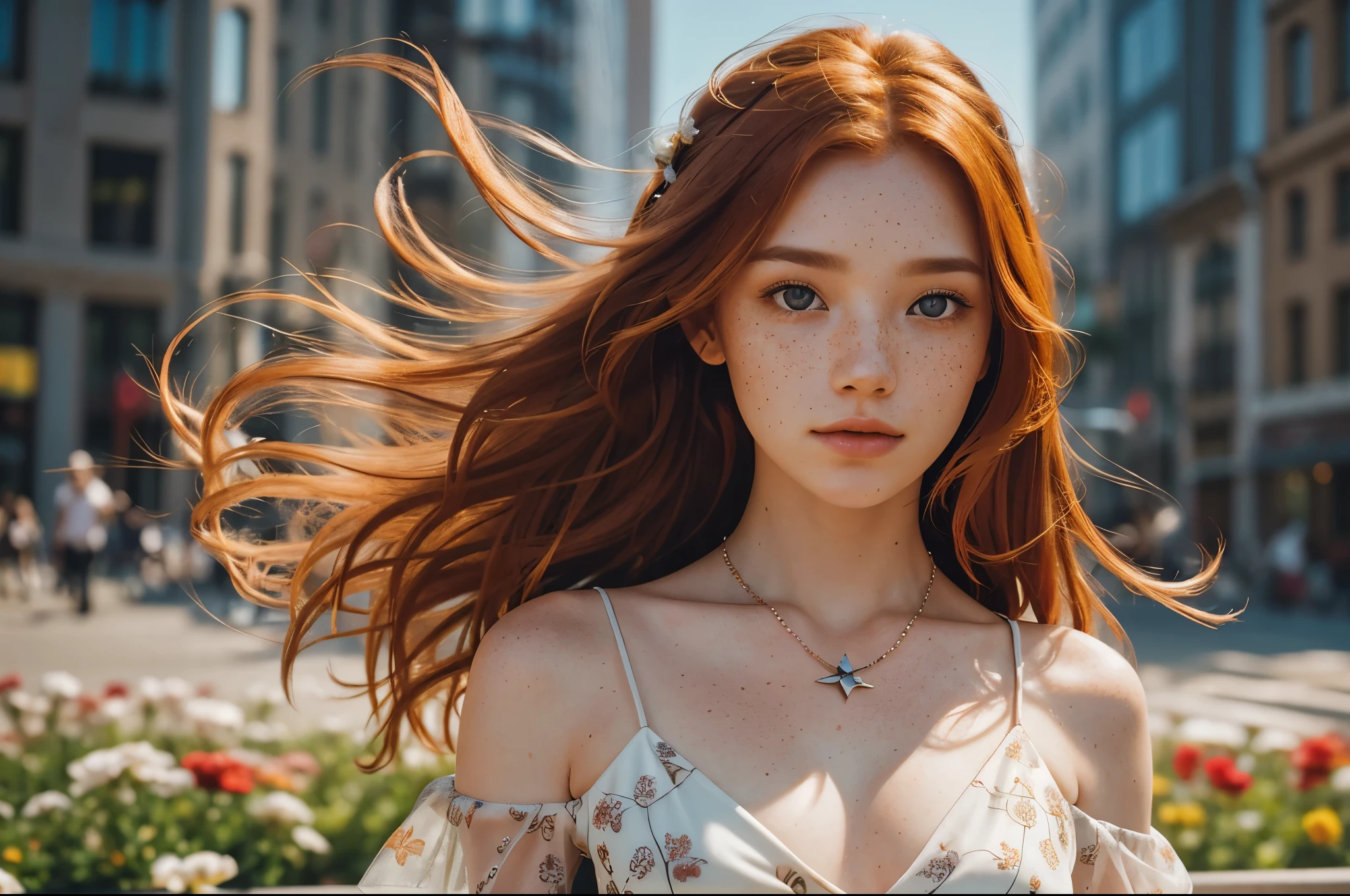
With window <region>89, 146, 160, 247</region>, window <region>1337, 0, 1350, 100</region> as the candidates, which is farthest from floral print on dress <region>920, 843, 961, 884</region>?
window <region>1337, 0, 1350, 100</region>

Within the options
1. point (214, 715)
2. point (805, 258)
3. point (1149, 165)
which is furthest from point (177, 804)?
point (1149, 165)

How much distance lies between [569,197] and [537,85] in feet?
109

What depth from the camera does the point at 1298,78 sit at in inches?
1008

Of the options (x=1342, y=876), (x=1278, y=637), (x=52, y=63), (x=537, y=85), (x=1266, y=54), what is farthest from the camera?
(x=537, y=85)

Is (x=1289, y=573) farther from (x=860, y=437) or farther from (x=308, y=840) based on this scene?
(x=860, y=437)

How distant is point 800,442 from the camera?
1770 mm

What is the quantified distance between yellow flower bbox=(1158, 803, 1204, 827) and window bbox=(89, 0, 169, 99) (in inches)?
989

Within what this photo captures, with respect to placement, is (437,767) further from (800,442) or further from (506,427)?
(800,442)

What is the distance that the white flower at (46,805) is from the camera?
2900 millimetres

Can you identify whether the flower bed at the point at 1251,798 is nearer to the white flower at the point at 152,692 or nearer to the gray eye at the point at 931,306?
the gray eye at the point at 931,306

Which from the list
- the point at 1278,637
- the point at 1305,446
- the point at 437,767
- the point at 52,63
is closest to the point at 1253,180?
the point at 1305,446

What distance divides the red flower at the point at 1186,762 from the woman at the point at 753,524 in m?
1.71

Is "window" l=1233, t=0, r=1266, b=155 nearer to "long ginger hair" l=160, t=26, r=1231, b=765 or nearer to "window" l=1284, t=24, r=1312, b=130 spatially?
"window" l=1284, t=24, r=1312, b=130

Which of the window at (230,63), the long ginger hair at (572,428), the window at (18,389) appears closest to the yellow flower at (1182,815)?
the long ginger hair at (572,428)
